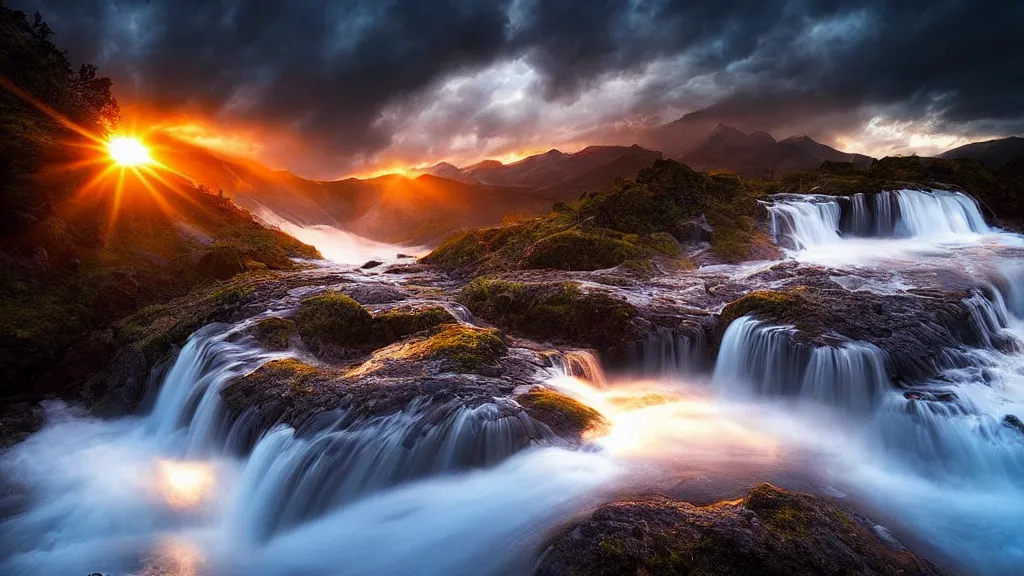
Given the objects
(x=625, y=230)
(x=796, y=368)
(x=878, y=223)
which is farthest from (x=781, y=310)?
(x=878, y=223)

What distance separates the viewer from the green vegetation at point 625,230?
19.9 m

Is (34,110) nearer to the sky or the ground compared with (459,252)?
nearer to the sky

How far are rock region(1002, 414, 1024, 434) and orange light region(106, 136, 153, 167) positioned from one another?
104 feet

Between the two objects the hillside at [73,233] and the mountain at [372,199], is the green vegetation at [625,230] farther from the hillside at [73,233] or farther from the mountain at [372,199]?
Result: the mountain at [372,199]

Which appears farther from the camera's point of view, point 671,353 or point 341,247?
point 341,247

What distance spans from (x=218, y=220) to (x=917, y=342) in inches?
1335

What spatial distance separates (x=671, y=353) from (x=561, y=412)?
4.80 metres

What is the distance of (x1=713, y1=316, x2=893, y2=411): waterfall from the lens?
912cm

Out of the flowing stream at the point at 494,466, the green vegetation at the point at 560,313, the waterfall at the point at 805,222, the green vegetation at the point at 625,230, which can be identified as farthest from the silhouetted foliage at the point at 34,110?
the waterfall at the point at 805,222

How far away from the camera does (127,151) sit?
27.3 metres

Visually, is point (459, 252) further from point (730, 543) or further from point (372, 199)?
point (372, 199)

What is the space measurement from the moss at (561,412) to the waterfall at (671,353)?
3470mm

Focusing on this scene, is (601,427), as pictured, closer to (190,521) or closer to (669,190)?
(190,521)

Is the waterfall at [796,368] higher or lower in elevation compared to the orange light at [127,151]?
lower
